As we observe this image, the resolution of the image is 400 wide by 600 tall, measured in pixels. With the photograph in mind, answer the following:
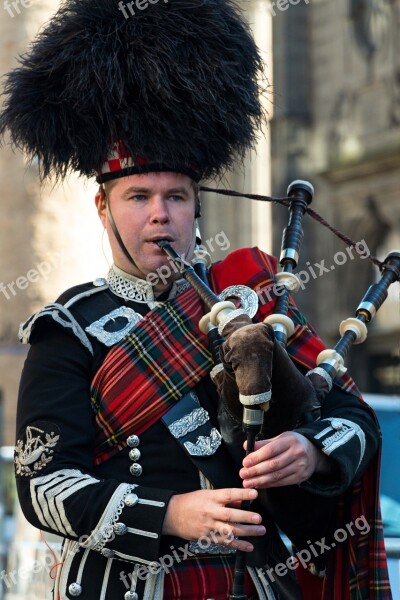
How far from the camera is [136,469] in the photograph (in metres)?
3.21

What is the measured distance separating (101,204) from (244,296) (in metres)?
0.46

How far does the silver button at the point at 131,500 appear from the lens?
10.1 ft

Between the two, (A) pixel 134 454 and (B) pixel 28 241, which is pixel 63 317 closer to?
(A) pixel 134 454

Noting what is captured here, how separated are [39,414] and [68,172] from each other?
773 mm

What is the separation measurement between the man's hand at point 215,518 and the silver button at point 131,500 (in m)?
0.08

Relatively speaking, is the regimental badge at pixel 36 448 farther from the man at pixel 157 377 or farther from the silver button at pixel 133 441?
the silver button at pixel 133 441

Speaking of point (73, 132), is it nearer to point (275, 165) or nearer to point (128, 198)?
Answer: point (128, 198)

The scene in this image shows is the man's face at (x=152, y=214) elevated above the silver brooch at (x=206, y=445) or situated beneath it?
elevated above

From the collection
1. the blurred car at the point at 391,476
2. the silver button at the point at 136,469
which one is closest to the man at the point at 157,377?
the silver button at the point at 136,469

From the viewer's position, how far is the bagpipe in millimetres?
2842

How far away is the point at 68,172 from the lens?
12.0 ft

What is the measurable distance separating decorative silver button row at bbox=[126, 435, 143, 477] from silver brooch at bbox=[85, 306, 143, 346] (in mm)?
249

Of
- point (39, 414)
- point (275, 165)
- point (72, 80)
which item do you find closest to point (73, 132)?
point (72, 80)

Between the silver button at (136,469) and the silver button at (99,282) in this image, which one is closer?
the silver button at (136,469)
